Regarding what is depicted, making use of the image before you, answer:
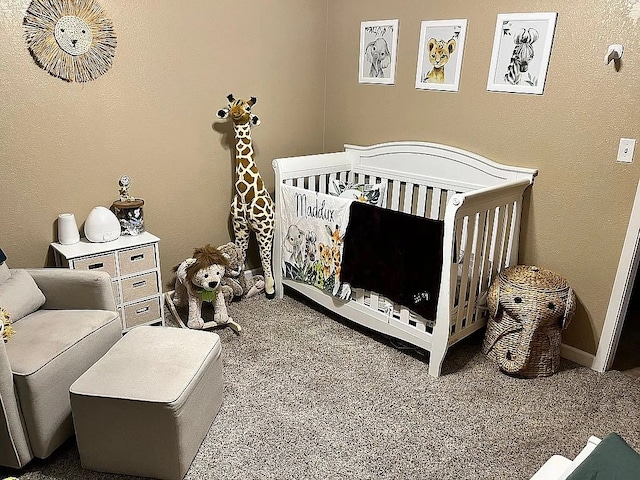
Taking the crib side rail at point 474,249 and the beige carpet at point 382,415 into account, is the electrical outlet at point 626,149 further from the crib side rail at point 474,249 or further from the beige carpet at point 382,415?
the beige carpet at point 382,415

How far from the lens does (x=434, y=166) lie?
304cm

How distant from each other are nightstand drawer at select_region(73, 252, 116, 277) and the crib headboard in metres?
1.74

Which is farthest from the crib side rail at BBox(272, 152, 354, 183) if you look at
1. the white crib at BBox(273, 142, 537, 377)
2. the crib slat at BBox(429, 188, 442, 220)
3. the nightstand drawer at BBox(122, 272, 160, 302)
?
the nightstand drawer at BBox(122, 272, 160, 302)

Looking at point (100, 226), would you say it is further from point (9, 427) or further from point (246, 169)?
point (9, 427)

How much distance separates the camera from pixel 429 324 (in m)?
2.48

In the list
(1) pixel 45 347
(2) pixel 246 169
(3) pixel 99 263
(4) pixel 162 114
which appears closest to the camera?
(1) pixel 45 347

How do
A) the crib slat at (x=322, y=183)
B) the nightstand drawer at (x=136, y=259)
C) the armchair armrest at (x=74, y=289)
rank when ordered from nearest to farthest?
the armchair armrest at (x=74, y=289), the nightstand drawer at (x=136, y=259), the crib slat at (x=322, y=183)

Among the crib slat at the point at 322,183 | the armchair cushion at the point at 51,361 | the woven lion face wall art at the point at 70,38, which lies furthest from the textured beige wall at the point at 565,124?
the armchair cushion at the point at 51,361

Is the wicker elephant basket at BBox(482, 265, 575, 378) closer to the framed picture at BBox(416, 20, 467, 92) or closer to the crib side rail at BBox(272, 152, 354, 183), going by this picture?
the framed picture at BBox(416, 20, 467, 92)

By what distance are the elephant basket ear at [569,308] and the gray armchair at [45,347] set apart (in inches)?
83.0

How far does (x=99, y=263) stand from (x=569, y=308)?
7.78 ft

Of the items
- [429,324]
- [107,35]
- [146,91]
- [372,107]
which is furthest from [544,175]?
[107,35]

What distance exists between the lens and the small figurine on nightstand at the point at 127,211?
2748 mm

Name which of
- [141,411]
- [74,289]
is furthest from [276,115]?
[141,411]
